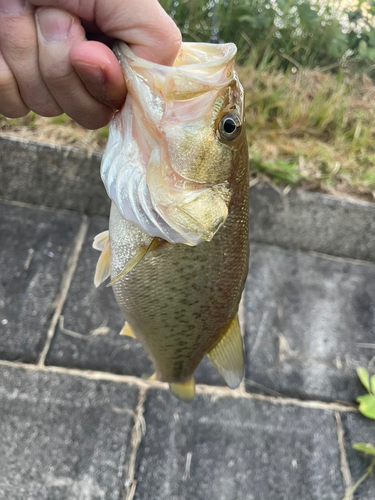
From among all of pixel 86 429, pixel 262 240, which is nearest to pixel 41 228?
pixel 86 429

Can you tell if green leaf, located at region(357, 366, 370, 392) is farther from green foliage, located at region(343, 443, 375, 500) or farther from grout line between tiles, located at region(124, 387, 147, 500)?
grout line between tiles, located at region(124, 387, 147, 500)

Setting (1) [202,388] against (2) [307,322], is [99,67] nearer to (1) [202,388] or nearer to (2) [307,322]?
(1) [202,388]

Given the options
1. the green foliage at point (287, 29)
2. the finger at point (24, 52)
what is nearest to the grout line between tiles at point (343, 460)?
the finger at point (24, 52)

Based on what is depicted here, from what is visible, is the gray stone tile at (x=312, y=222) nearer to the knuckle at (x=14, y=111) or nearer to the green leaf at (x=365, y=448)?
the green leaf at (x=365, y=448)

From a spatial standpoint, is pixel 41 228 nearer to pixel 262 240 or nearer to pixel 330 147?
pixel 262 240

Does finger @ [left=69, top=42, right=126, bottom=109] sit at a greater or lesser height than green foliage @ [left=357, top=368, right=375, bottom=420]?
greater

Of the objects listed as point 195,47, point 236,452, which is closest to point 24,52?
point 195,47

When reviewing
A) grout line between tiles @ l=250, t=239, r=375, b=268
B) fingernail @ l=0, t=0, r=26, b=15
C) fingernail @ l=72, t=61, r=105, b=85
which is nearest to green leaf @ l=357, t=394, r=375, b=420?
grout line between tiles @ l=250, t=239, r=375, b=268
